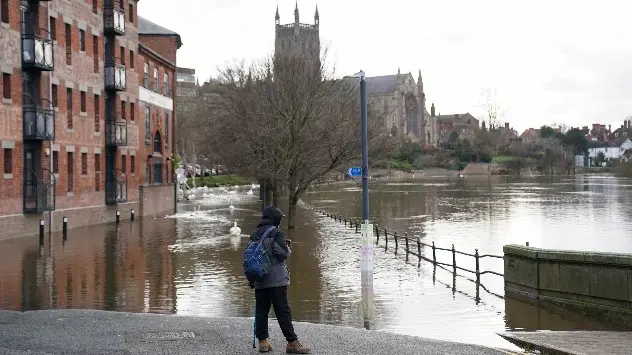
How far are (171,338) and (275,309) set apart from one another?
6.96 feet

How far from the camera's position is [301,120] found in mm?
39094

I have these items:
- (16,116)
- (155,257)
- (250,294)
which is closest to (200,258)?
(155,257)

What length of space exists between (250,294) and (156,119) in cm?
3561

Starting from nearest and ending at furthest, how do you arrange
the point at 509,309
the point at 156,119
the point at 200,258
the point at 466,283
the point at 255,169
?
the point at 509,309 < the point at 466,283 < the point at 200,258 < the point at 255,169 < the point at 156,119

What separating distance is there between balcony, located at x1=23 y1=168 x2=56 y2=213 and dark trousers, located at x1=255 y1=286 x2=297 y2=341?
24777 mm

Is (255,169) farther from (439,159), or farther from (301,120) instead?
(439,159)

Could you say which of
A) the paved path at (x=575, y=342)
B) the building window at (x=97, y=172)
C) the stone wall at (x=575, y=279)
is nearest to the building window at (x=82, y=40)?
the building window at (x=97, y=172)

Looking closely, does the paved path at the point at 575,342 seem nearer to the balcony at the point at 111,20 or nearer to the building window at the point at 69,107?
the building window at the point at 69,107

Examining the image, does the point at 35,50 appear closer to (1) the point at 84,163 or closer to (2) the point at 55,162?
(2) the point at 55,162

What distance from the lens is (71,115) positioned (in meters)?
38.0

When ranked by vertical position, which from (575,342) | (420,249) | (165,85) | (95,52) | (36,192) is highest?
(95,52)

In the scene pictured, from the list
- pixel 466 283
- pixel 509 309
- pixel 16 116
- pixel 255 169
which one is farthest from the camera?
pixel 255 169

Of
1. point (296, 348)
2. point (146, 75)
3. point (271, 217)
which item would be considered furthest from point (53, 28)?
point (296, 348)

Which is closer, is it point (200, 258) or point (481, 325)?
point (481, 325)
